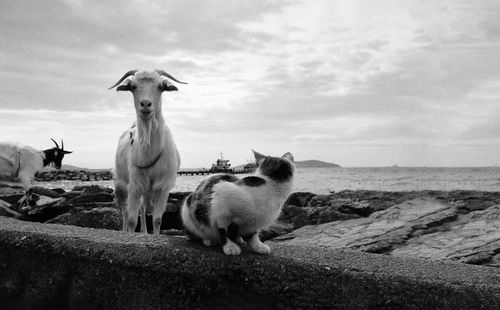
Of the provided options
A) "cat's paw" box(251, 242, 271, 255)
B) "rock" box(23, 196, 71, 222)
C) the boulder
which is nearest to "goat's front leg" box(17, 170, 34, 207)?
"rock" box(23, 196, 71, 222)

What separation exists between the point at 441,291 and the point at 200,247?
6.49ft

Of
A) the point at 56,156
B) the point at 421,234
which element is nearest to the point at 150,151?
the point at 421,234

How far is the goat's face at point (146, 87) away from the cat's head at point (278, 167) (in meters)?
1.97

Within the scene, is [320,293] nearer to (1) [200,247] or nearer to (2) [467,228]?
(1) [200,247]

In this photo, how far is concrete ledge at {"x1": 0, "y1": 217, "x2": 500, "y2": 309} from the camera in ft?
10.8

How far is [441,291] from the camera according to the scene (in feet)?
10.6

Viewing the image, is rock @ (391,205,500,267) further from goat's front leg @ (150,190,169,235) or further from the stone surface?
goat's front leg @ (150,190,169,235)

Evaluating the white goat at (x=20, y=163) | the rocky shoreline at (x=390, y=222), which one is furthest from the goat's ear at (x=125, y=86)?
the white goat at (x=20, y=163)

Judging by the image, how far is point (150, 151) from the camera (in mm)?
6055

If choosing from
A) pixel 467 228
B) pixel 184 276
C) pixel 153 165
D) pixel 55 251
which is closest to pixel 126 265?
pixel 184 276

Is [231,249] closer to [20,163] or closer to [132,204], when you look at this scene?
[132,204]

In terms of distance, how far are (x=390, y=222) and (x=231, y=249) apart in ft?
15.2

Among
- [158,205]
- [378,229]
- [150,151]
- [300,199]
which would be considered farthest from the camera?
[300,199]

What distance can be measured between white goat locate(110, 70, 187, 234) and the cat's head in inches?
78.3
